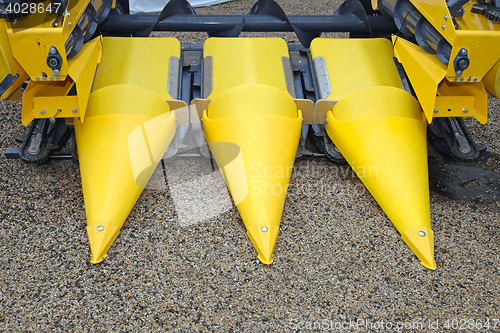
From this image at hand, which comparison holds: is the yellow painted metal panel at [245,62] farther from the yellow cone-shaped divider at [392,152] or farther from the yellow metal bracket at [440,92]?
the yellow metal bracket at [440,92]

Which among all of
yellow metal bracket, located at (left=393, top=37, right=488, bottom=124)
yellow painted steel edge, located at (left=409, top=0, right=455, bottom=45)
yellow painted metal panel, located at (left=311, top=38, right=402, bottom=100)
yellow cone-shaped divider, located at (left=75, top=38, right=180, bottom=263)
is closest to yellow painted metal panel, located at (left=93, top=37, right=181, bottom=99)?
yellow cone-shaped divider, located at (left=75, top=38, right=180, bottom=263)

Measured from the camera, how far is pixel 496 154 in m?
3.58

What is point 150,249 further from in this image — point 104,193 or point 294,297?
point 294,297

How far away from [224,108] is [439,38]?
1316 mm

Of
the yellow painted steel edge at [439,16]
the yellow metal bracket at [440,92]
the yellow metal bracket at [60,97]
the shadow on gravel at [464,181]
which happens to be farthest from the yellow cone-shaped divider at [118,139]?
the shadow on gravel at [464,181]

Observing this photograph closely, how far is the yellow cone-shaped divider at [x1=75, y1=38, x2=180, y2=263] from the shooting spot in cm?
269

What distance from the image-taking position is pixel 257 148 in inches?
113

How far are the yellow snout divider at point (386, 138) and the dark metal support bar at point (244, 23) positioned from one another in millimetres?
460

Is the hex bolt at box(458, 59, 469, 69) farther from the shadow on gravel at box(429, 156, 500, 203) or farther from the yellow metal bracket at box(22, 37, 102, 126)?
the yellow metal bracket at box(22, 37, 102, 126)

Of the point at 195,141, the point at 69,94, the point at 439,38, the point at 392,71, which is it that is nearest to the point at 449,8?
the point at 439,38

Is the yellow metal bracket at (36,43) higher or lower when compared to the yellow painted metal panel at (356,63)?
higher

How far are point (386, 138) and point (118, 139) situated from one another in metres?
1.57

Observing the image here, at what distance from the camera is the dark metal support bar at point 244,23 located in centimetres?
379

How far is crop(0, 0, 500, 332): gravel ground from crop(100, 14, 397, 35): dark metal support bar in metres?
1.26
